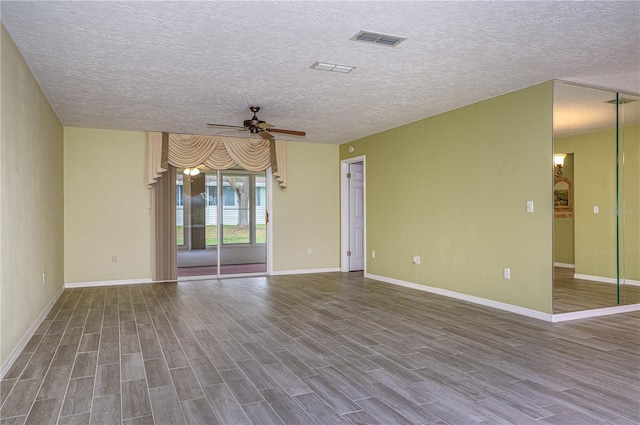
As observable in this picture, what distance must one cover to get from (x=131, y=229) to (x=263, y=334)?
4.32m

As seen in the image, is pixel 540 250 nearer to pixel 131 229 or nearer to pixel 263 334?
pixel 263 334

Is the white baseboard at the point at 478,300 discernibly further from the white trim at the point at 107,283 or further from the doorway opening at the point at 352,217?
the white trim at the point at 107,283

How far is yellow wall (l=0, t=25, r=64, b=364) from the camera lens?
329 centimetres

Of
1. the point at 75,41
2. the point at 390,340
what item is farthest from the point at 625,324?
the point at 75,41

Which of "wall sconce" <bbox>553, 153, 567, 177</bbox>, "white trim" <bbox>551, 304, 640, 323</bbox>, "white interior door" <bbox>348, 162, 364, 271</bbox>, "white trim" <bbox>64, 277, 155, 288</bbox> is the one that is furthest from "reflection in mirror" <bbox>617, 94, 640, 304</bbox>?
"white trim" <bbox>64, 277, 155, 288</bbox>

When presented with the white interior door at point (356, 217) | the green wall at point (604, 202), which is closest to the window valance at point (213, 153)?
the white interior door at point (356, 217)

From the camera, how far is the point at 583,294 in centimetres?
498

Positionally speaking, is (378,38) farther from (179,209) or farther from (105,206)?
(105,206)

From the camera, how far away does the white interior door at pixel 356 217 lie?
8.95 meters

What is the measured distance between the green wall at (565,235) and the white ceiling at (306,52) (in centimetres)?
97

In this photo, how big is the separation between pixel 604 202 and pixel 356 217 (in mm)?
4651

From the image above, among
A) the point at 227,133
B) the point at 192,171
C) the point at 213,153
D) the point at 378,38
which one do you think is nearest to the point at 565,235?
the point at 378,38

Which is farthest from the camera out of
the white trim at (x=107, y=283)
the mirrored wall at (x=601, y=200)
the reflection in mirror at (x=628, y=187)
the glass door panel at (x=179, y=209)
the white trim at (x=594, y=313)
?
the glass door panel at (x=179, y=209)

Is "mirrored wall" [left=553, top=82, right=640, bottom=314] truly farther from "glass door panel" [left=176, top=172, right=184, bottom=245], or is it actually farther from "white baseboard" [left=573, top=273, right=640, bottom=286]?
"glass door panel" [left=176, top=172, right=184, bottom=245]
